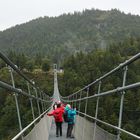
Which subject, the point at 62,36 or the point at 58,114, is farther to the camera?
the point at 62,36

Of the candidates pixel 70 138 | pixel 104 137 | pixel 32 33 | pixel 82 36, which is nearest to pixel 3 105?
pixel 104 137

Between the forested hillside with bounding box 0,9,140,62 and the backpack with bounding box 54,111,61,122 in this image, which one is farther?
the forested hillside with bounding box 0,9,140,62

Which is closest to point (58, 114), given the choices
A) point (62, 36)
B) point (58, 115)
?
point (58, 115)

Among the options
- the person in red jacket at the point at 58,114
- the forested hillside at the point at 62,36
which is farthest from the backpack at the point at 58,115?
the forested hillside at the point at 62,36

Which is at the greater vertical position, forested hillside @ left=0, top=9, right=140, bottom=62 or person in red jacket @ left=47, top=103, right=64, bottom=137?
forested hillside @ left=0, top=9, right=140, bottom=62

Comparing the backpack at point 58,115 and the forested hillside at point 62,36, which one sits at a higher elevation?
the forested hillside at point 62,36

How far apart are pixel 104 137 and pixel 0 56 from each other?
1857 millimetres

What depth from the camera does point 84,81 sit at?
71438 millimetres

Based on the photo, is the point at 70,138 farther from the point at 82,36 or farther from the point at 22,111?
the point at 82,36

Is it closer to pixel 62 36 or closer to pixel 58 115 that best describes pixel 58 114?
pixel 58 115

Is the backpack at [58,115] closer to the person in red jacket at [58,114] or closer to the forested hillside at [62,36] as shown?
the person in red jacket at [58,114]

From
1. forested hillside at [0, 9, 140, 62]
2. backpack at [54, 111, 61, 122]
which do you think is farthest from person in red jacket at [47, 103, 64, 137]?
forested hillside at [0, 9, 140, 62]

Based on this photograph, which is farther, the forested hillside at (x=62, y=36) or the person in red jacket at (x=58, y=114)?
the forested hillside at (x=62, y=36)

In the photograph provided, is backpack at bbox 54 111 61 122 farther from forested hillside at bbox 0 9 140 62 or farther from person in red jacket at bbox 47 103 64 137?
forested hillside at bbox 0 9 140 62
